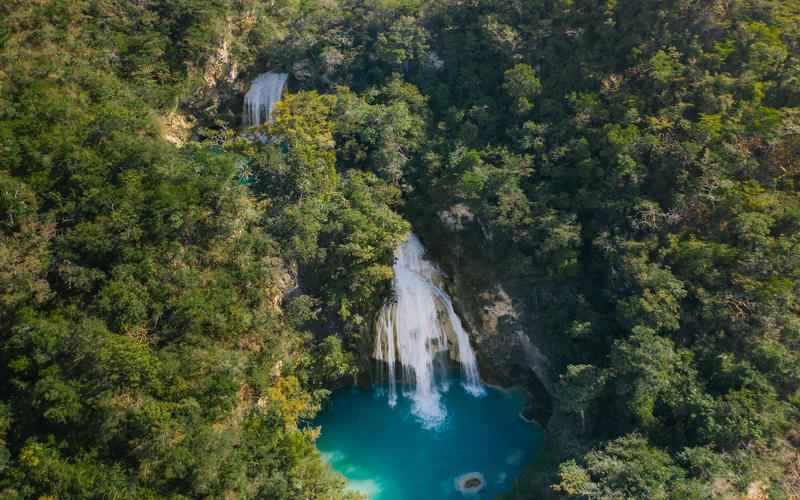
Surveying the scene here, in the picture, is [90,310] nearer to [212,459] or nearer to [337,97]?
[212,459]

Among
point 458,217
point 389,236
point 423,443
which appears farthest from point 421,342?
point 458,217

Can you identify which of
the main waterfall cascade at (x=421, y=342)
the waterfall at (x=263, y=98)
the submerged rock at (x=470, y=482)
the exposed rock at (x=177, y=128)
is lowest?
the submerged rock at (x=470, y=482)

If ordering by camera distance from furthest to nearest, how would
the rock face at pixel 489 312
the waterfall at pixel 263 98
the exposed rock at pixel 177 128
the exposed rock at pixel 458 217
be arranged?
the waterfall at pixel 263 98, the exposed rock at pixel 177 128, the exposed rock at pixel 458 217, the rock face at pixel 489 312

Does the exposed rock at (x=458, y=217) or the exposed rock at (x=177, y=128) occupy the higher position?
the exposed rock at (x=177, y=128)

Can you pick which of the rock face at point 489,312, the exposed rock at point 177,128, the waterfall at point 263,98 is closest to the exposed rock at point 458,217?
the rock face at point 489,312

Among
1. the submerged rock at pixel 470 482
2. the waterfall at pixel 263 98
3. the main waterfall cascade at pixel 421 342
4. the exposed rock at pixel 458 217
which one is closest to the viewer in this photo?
the submerged rock at pixel 470 482

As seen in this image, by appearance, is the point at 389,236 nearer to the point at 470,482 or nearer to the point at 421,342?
the point at 421,342

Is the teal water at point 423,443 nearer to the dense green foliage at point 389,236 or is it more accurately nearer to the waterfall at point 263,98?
the dense green foliage at point 389,236
